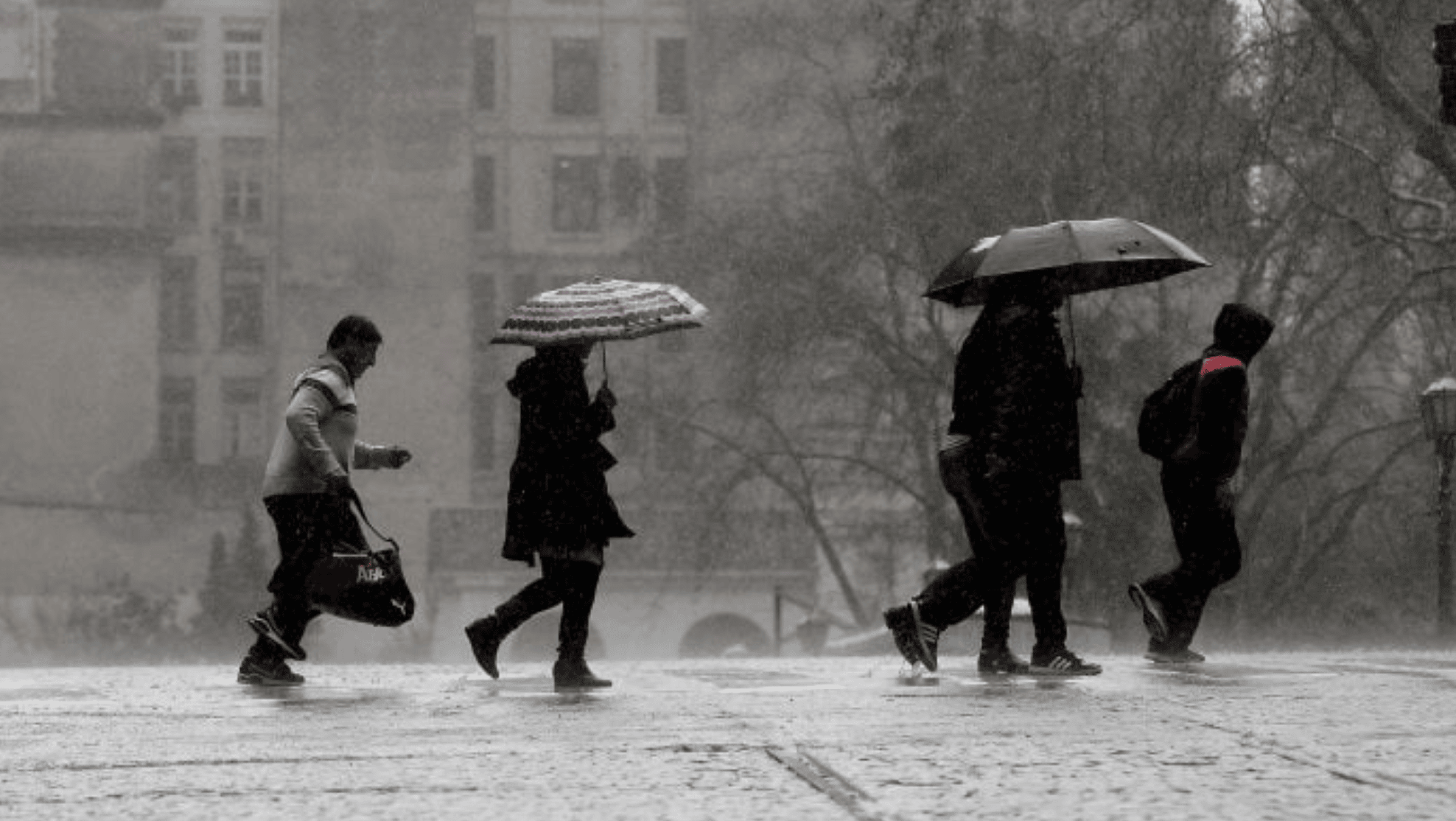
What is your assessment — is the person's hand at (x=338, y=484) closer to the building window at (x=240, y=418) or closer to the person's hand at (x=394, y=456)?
the person's hand at (x=394, y=456)

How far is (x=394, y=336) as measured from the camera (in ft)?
222

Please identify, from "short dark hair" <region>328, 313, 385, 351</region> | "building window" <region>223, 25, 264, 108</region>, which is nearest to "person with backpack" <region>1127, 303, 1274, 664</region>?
"short dark hair" <region>328, 313, 385, 351</region>

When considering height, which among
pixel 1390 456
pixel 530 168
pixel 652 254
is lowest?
pixel 1390 456

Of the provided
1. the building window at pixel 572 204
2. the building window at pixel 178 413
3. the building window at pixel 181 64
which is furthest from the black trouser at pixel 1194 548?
the building window at pixel 181 64

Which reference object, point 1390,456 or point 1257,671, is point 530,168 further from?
point 1257,671

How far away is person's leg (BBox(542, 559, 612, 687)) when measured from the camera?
11320mm

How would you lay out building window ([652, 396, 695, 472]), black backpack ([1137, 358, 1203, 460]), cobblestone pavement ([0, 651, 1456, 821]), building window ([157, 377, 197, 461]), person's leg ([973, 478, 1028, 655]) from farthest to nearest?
building window ([157, 377, 197, 461]) < building window ([652, 396, 695, 472]) < black backpack ([1137, 358, 1203, 460]) < person's leg ([973, 478, 1028, 655]) < cobblestone pavement ([0, 651, 1456, 821])

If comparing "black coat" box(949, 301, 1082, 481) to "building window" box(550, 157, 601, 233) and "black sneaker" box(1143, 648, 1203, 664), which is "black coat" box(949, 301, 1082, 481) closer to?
"black sneaker" box(1143, 648, 1203, 664)

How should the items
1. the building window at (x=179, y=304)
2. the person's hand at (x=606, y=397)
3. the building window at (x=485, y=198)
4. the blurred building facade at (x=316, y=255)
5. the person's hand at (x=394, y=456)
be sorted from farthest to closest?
the building window at (x=485, y=198)
the building window at (x=179, y=304)
the blurred building facade at (x=316, y=255)
the person's hand at (x=394, y=456)
the person's hand at (x=606, y=397)

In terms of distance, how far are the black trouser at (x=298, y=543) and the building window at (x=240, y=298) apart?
6066 cm

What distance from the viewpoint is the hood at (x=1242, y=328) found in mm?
12094

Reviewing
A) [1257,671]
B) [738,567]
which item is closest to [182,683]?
[1257,671]

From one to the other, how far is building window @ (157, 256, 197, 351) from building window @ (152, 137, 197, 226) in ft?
3.83

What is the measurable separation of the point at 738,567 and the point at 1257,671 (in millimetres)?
52936
